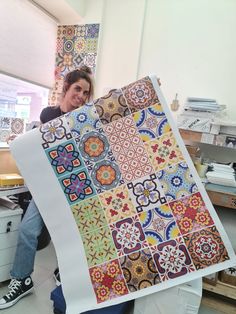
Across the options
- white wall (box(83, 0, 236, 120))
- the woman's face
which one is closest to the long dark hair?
the woman's face

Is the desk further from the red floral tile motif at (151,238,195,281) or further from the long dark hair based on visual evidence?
the long dark hair

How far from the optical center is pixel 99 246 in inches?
42.8

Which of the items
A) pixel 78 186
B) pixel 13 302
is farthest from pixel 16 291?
pixel 78 186

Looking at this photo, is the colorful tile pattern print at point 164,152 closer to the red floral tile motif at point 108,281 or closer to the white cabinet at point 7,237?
the red floral tile motif at point 108,281

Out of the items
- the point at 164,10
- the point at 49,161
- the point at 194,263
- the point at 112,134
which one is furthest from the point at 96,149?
the point at 164,10

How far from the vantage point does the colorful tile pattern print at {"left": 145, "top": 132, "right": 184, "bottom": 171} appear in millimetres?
1097

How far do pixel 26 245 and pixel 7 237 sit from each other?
0.15m

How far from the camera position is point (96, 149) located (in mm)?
1132

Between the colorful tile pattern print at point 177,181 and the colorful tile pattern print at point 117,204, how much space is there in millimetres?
159

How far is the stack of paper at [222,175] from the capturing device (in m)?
1.56

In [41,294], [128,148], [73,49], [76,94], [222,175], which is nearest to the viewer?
[128,148]

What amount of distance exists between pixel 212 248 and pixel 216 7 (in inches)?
70.9

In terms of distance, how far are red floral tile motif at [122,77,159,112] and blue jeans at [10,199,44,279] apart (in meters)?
0.83

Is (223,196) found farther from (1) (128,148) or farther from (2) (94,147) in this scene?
(2) (94,147)
